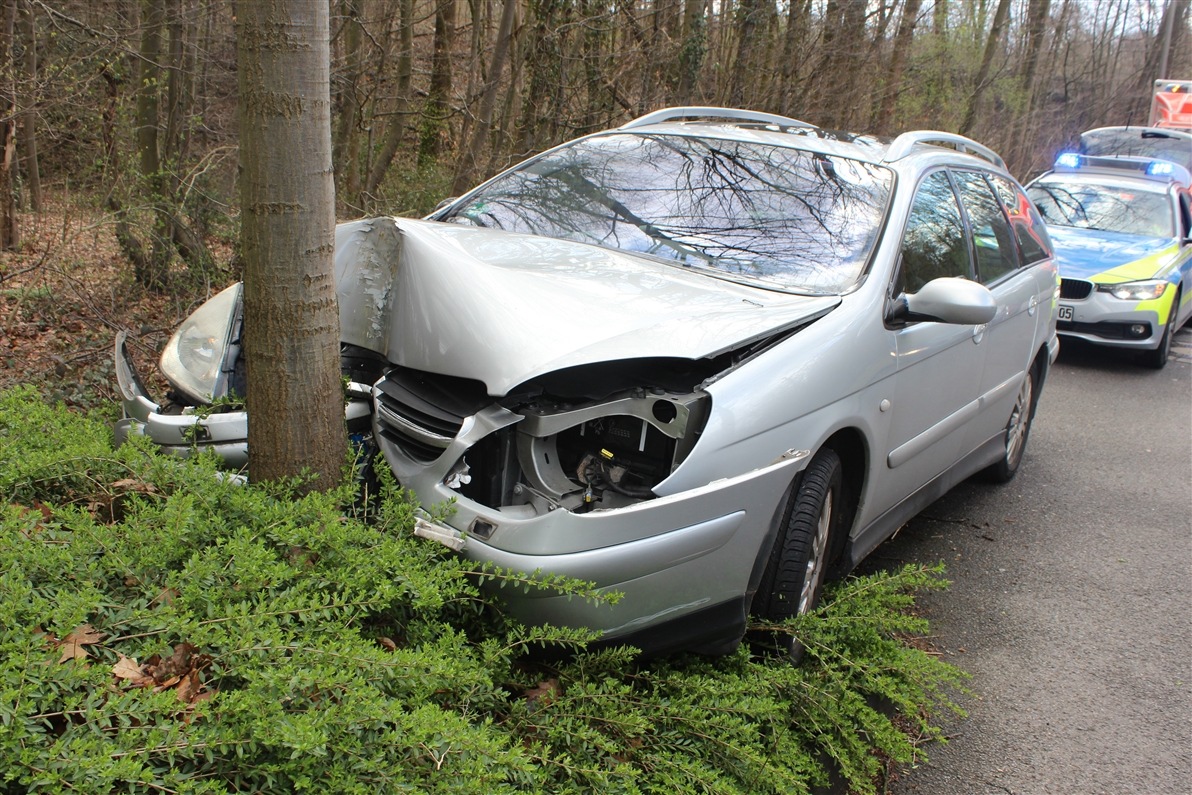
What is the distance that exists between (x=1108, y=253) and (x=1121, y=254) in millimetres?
113

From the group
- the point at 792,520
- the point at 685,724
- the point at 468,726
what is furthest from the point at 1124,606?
Result: the point at 468,726

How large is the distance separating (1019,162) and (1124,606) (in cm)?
2029

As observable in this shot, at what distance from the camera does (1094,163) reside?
486 inches

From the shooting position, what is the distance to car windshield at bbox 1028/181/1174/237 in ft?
33.0

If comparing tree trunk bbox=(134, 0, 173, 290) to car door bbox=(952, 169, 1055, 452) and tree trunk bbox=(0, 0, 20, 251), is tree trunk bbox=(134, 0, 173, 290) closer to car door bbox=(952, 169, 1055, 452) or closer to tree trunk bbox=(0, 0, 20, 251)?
tree trunk bbox=(0, 0, 20, 251)

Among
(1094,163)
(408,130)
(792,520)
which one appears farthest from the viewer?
(1094,163)

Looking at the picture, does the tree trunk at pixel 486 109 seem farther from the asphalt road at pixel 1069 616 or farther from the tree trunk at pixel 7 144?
the asphalt road at pixel 1069 616

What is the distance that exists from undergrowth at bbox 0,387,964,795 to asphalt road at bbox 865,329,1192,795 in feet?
1.20

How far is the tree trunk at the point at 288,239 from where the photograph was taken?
2676 mm

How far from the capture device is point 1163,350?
941 cm

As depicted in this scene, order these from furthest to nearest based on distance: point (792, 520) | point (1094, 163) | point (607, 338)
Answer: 1. point (1094, 163)
2. point (792, 520)
3. point (607, 338)

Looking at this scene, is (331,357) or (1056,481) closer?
(331,357)

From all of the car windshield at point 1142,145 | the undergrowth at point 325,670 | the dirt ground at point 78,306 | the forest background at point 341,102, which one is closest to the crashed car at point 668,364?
the undergrowth at point 325,670

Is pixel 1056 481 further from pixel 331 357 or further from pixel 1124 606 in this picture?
pixel 331 357
